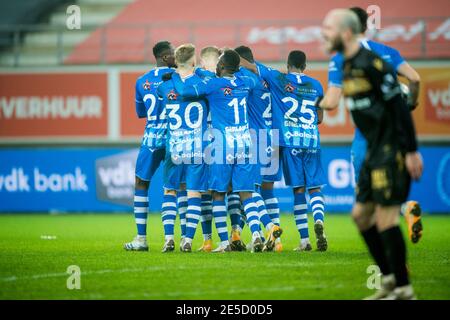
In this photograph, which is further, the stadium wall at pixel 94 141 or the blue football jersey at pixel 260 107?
the stadium wall at pixel 94 141

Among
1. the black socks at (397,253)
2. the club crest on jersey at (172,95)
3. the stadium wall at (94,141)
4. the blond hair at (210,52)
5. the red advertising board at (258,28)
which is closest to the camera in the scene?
the black socks at (397,253)

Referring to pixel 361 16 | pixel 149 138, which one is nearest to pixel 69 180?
pixel 149 138

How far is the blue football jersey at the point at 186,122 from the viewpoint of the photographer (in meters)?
10.1

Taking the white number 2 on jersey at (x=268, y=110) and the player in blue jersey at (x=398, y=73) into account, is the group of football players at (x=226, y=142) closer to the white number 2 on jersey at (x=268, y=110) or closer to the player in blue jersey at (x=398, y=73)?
the white number 2 on jersey at (x=268, y=110)

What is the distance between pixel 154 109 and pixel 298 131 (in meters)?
1.65

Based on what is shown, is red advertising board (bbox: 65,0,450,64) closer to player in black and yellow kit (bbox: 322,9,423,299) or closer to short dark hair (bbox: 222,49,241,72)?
short dark hair (bbox: 222,49,241,72)

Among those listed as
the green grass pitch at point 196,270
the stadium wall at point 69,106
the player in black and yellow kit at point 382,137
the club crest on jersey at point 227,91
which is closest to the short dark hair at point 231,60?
the club crest on jersey at point 227,91

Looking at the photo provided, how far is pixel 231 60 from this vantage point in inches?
393

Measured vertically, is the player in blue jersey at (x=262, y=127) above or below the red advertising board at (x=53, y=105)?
below

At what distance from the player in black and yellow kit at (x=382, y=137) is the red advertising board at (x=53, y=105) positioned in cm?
1385

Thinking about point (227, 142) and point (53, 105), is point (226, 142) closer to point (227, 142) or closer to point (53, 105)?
point (227, 142)

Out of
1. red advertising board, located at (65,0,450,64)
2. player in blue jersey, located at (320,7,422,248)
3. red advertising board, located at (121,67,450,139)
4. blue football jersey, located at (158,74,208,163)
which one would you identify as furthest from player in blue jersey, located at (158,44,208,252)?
red advertising board, located at (65,0,450,64)

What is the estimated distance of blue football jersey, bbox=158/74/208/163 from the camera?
10125mm

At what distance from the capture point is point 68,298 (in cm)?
682
